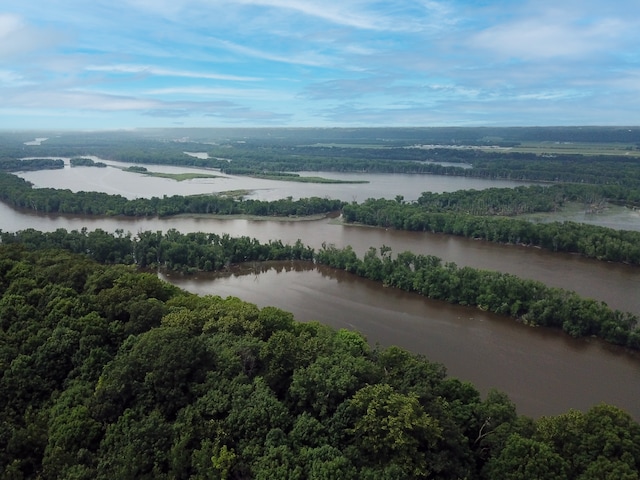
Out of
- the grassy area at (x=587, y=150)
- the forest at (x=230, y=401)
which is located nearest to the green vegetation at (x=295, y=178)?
the forest at (x=230, y=401)

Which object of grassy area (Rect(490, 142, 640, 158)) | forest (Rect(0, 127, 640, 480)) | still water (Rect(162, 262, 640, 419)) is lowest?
still water (Rect(162, 262, 640, 419))

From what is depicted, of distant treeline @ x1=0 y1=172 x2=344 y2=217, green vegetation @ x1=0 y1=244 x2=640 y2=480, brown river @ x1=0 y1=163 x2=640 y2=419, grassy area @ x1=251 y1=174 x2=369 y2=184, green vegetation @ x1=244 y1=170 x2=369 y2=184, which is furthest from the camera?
green vegetation @ x1=244 y1=170 x2=369 y2=184

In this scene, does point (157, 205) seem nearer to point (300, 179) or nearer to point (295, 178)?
point (300, 179)

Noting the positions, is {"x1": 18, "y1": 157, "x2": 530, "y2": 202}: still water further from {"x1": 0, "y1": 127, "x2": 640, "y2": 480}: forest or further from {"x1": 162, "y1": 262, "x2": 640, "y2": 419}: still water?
{"x1": 0, "y1": 127, "x2": 640, "y2": 480}: forest

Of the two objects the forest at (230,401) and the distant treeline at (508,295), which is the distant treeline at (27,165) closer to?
the forest at (230,401)

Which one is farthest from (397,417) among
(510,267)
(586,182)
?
(586,182)

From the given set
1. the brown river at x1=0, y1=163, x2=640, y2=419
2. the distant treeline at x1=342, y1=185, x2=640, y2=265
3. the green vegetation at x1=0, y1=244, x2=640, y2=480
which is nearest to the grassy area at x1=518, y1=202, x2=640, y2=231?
the distant treeline at x1=342, y1=185, x2=640, y2=265

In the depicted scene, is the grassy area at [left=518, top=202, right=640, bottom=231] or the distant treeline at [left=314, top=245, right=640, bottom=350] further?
the grassy area at [left=518, top=202, right=640, bottom=231]
